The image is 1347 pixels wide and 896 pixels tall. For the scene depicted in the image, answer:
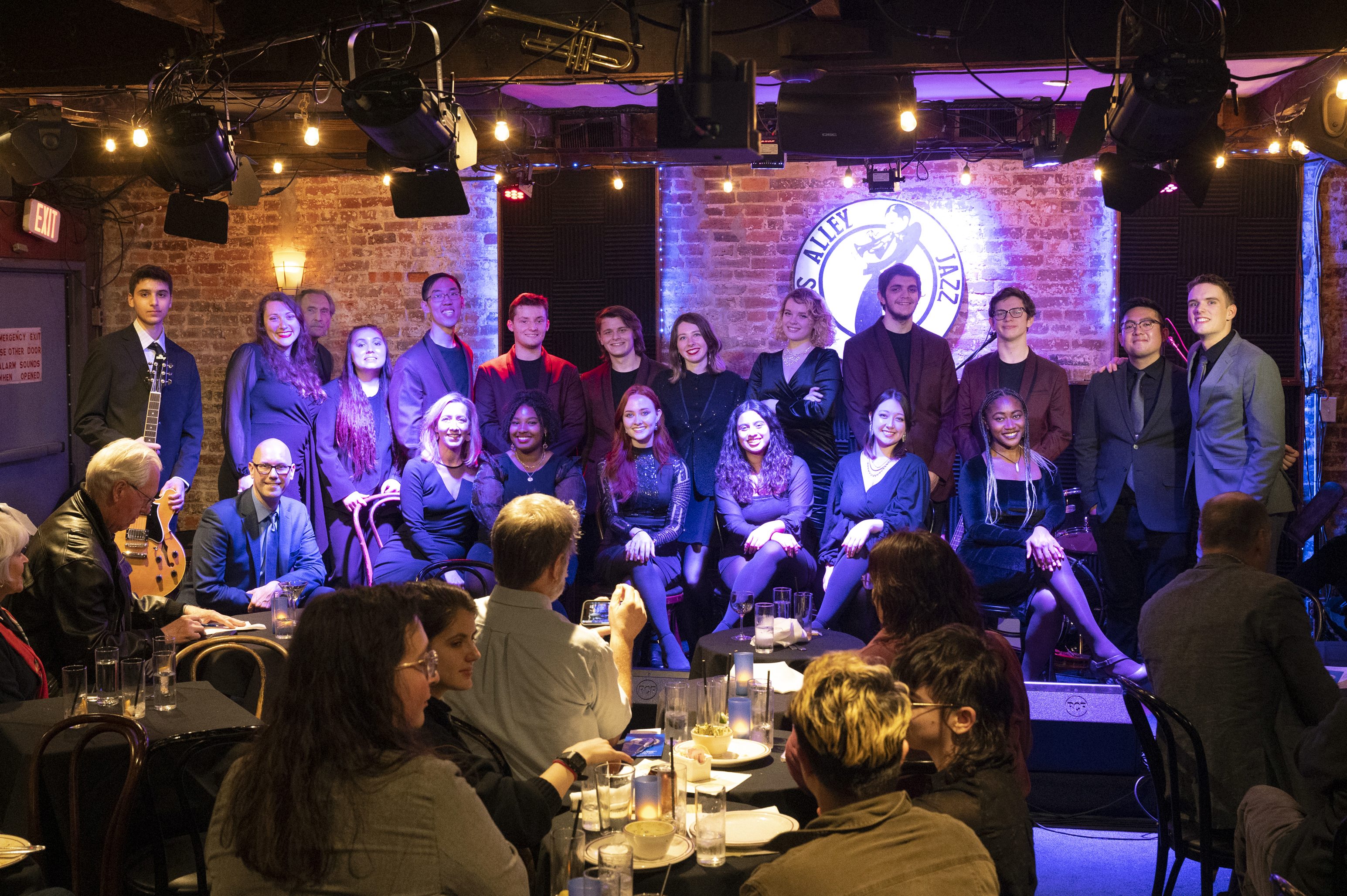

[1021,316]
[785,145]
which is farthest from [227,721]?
[1021,316]

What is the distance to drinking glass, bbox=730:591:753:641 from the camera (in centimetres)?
420

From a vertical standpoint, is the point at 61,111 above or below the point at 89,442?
above

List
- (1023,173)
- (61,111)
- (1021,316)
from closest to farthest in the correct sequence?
(1021,316) → (61,111) → (1023,173)

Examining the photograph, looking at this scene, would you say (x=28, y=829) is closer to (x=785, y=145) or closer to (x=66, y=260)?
(x=785, y=145)

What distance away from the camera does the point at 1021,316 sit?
19.5 feet

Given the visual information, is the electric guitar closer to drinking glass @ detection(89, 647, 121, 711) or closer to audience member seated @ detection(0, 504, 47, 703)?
audience member seated @ detection(0, 504, 47, 703)

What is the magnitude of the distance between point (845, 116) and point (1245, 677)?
307 centimetres

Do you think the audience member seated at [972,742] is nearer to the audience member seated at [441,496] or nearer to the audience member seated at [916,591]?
the audience member seated at [916,591]

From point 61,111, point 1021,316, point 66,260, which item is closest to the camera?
point 1021,316

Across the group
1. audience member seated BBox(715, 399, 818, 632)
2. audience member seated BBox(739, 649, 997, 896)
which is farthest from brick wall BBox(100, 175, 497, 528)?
audience member seated BBox(739, 649, 997, 896)

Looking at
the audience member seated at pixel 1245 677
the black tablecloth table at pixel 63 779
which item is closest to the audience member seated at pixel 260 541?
the black tablecloth table at pixel 63 779

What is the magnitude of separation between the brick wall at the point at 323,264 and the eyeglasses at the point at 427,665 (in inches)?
240

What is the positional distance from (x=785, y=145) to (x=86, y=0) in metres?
3.24

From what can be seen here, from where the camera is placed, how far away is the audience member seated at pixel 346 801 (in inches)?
70.3
